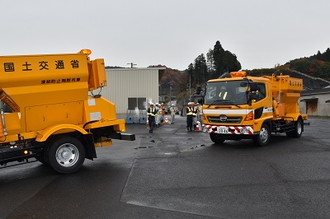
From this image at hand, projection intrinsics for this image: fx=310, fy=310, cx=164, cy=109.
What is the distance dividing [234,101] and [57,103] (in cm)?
601

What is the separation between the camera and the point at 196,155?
955 cm

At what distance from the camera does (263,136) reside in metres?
11.2

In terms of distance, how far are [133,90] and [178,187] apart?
782 inches

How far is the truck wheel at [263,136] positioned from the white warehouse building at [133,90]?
14326 mm

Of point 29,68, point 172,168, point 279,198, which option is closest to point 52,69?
point 29,68

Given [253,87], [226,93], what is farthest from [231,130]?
[253,87]

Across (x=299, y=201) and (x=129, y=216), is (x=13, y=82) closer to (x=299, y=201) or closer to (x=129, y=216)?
(x=129, y=216)

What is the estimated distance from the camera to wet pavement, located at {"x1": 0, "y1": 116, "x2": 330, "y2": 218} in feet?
15.9

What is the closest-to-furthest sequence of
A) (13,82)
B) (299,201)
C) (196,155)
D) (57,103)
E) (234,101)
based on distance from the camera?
(299,201) < (13,82) < (57,103) < (196,155) < (234,101)

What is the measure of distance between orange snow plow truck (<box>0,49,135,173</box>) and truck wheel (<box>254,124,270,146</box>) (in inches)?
217

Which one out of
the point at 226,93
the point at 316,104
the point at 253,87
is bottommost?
the point at 316,104

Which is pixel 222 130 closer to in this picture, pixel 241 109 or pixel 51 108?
pixel 241 109

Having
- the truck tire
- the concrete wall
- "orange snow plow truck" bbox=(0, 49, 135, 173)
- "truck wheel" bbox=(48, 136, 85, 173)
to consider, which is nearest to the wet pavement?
"truck wheel" bbox=(48, 136, 85, 173)

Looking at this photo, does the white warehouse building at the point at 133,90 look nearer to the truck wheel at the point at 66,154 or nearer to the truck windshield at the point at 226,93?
the truck windshield at the point at 226,93
